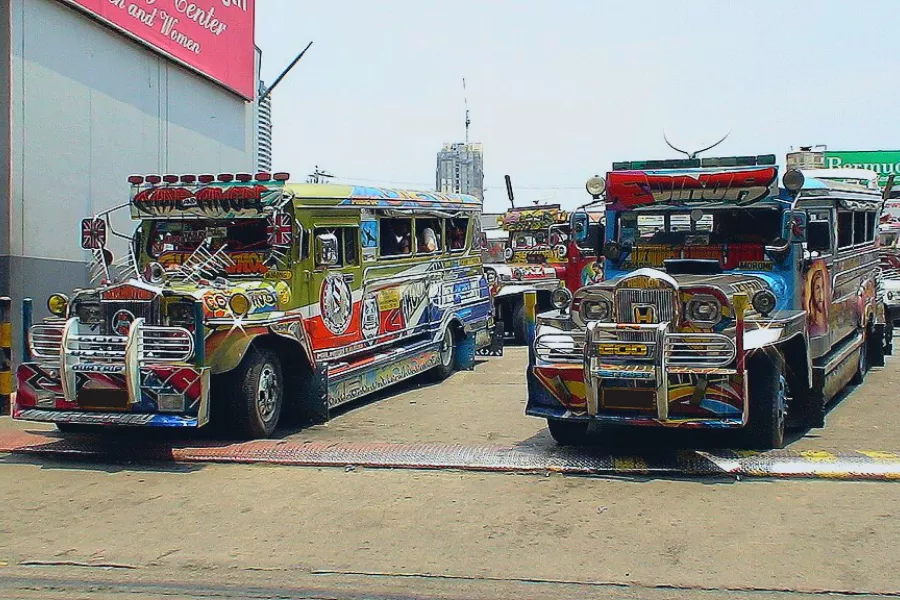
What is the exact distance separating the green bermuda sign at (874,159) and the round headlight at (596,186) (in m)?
35.5

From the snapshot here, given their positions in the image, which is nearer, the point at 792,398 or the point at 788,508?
the point at 788,508

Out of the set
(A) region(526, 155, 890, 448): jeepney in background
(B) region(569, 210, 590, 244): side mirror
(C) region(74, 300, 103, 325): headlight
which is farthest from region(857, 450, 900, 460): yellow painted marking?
(C) region(74, 300, 103, 325): headlight

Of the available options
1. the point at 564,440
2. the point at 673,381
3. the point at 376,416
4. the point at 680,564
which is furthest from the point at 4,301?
the point at 680,564

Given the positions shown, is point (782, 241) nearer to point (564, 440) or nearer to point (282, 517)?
point (564, 440)

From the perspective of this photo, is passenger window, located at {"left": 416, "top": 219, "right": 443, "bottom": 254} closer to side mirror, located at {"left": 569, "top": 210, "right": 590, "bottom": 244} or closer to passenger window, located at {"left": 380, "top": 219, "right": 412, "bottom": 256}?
passenger window, located at {"left": 380, "top": 219, "right": 412, "bottom": 256}

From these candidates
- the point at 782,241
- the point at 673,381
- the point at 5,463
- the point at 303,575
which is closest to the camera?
the point at 303,575

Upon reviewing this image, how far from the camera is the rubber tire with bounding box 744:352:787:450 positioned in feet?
27.9

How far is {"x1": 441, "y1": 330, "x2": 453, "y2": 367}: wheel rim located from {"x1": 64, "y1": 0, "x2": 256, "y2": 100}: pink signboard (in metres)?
5.95

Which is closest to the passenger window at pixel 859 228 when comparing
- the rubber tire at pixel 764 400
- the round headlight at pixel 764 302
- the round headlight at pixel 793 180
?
the round headlight at pixel 793 180

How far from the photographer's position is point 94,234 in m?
A: 10.3

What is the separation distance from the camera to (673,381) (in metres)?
8.05

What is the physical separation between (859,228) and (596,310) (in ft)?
17.3

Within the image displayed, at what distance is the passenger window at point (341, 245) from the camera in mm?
10656

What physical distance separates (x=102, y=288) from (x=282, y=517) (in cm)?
333
